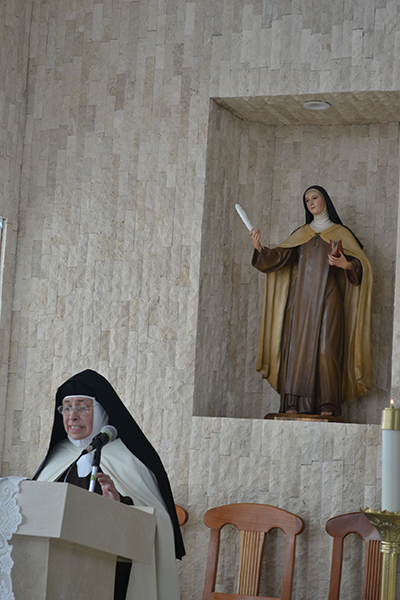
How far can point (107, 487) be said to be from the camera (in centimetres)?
366

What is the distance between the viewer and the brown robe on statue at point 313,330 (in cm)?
557

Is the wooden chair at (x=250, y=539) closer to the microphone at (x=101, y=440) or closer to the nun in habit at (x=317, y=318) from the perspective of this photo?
the nun in habit at (x=317, y=318)

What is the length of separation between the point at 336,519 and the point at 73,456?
169 centimetres

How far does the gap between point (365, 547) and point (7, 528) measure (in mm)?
2982

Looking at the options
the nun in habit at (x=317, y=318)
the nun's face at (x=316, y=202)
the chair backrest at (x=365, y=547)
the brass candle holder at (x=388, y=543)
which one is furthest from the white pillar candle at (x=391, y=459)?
the nun's face at (x=316, y=202)

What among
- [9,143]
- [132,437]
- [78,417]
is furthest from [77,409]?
[9,143]

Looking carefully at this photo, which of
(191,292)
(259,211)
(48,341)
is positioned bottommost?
(48,341)

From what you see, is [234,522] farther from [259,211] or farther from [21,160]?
[21,160]

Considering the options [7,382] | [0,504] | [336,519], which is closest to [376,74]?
[336,519]

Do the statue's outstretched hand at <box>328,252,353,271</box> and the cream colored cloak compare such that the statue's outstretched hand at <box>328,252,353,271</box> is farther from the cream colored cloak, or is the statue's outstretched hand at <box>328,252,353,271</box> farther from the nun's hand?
the nun's hand

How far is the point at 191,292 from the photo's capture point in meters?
5.69

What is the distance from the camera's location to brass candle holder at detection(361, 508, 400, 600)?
4.28m

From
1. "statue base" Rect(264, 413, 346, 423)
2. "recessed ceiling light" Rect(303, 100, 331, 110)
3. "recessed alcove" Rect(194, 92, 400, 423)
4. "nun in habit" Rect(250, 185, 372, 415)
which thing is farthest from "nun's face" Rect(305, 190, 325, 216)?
"statue base" Rect(264, 413, 346, 423)

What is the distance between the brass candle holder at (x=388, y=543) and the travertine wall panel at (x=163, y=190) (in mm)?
977
